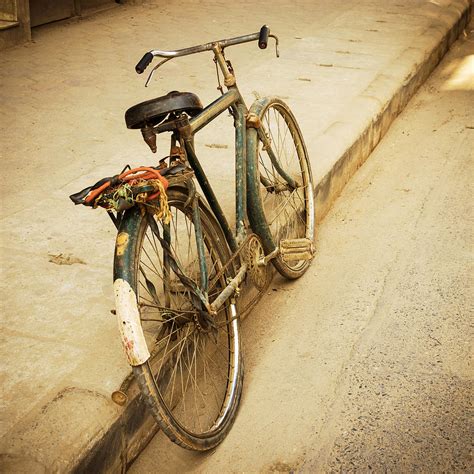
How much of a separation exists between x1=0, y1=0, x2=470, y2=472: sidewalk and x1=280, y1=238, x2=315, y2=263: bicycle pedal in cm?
50

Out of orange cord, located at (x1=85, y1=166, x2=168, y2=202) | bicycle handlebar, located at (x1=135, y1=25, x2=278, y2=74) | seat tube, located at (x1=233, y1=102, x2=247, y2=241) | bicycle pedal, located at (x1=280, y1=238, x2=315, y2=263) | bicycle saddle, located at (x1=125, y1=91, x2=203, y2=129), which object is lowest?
bicycle pedal, located at (x1=280, y1=238, x2=315, y2=263)

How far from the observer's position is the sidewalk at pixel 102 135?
8.29ft

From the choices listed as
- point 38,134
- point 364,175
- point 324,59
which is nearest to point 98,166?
point 38,134

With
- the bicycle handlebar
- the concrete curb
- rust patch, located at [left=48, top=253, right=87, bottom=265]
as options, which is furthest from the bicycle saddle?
the concrete curb

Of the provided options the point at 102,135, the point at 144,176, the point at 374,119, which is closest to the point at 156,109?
the point at 144,176

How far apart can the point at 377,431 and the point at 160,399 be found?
93 centimetres

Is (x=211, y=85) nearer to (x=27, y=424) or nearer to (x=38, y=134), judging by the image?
(x=38, y=134)

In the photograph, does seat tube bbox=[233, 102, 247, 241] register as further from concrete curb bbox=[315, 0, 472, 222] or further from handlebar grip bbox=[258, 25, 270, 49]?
concrete curb bbox=[315, 0, 472, 222]

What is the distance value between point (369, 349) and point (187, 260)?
0.92 m

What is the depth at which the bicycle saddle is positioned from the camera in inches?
101

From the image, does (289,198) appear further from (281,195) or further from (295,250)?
(295,250)

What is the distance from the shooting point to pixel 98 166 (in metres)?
4.69

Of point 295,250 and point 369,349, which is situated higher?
point 295,250

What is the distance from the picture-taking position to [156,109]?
2.57 meters
